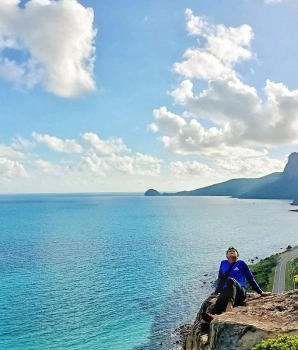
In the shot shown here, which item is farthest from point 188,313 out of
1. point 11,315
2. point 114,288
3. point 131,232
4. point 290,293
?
point 131,232

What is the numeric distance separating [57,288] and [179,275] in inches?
1045

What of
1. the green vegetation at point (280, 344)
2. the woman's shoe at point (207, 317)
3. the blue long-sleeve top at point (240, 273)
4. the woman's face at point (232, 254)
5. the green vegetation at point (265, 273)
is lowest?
the green vegetation at point (265, 273)

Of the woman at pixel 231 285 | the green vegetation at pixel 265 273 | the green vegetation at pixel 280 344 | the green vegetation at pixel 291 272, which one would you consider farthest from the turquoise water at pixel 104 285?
the green vegetation at pixel 280 344

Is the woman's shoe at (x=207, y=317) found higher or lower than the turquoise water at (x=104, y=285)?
higher

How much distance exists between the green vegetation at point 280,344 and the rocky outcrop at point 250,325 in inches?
33.3

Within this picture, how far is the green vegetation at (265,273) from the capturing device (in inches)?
2644

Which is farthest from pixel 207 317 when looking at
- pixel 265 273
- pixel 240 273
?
pixel 265 273

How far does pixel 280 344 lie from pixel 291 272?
74074 millimetres

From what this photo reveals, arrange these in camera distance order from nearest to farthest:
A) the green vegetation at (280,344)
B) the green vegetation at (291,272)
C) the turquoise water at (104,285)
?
the green vegetation at (280,344)
the turquoise water at (104,285)
the green vegetation at (291,272)

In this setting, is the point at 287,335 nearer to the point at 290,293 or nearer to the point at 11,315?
the point at 290,293

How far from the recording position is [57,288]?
63.4m

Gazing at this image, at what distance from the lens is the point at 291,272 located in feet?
247

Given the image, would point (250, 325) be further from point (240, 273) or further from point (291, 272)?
point (291, 272)

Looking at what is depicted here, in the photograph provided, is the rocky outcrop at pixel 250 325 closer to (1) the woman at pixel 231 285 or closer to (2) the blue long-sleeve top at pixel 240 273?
(1) the woman at pixel 231 285
